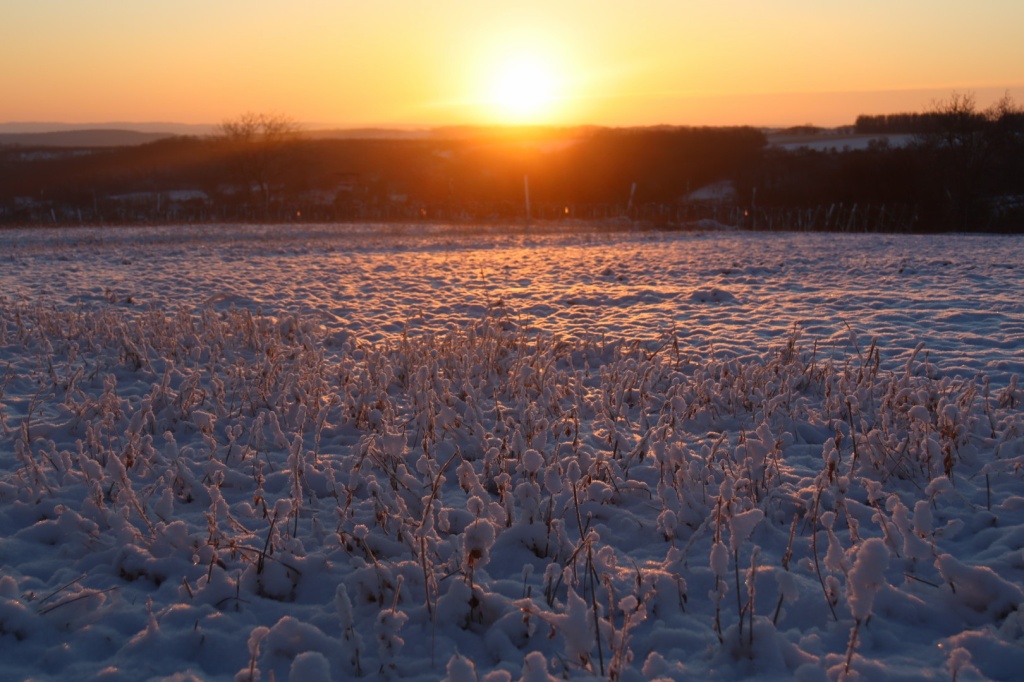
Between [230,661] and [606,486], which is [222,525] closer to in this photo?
[230,661]

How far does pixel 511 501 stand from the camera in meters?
3.48

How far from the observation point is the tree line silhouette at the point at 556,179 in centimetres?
3306

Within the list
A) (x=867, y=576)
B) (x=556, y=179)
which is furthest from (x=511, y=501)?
(x=556, y=179)

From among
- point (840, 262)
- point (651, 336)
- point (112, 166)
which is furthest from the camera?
point (112, 166)

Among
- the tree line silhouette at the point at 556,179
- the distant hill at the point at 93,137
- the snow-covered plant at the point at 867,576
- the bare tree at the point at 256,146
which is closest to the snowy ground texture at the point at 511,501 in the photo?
the snow-covered plant at the point at 867,576

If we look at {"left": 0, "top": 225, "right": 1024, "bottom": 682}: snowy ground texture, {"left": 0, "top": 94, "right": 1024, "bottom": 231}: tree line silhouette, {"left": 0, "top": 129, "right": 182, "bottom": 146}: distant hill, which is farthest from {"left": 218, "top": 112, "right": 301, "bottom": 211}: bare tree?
{"left": 0, "top": 129, "right": 182, "bottom": 146}: distant hill

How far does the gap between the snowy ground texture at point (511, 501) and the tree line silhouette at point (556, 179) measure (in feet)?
78.7

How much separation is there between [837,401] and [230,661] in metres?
4.29

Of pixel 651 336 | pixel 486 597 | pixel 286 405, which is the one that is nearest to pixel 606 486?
pixel 486 597

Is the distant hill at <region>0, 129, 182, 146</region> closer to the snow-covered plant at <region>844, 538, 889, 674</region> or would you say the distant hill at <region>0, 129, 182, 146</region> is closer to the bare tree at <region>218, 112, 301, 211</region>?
the bare tree at <region>218, 112, 301, 211</region>

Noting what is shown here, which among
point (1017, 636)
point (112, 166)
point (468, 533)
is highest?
point (112, 166)

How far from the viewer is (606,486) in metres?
3.74

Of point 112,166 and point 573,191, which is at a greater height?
point 112,166

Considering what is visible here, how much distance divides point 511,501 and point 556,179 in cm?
4554
